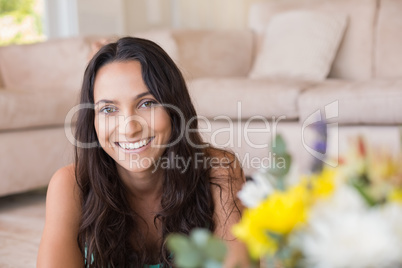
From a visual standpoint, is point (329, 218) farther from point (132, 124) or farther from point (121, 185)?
point (121, 185)

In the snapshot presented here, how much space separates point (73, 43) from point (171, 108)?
216cm

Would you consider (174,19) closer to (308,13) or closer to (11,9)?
(11,9)

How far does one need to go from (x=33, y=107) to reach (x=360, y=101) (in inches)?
57.3

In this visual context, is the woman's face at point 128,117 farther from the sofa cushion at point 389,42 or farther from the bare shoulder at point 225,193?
the sofa cushion at point 389,42

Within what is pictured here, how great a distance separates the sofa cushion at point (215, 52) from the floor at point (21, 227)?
42.1 inches

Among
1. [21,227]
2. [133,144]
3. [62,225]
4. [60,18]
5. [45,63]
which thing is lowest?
[21,227]

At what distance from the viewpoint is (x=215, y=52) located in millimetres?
3436

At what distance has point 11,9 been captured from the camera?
4.26 meters

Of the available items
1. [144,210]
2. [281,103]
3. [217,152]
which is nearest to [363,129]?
[281,103]

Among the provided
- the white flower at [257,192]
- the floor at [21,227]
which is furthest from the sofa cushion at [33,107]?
the white flower at [257,192]

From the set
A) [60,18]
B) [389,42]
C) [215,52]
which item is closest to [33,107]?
[215,52]

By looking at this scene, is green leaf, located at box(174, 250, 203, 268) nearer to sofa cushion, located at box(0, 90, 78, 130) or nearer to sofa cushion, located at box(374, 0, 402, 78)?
sofa cushion, located at box(0, 90, 78, 130)

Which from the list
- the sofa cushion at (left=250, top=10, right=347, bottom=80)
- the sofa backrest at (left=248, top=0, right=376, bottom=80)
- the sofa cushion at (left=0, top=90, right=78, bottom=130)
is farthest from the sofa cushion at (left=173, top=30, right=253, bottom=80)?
the sofa cushion at (left=0, top=90, right=78, bottom=130)

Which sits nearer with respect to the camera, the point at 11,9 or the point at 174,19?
the point at 11,9
